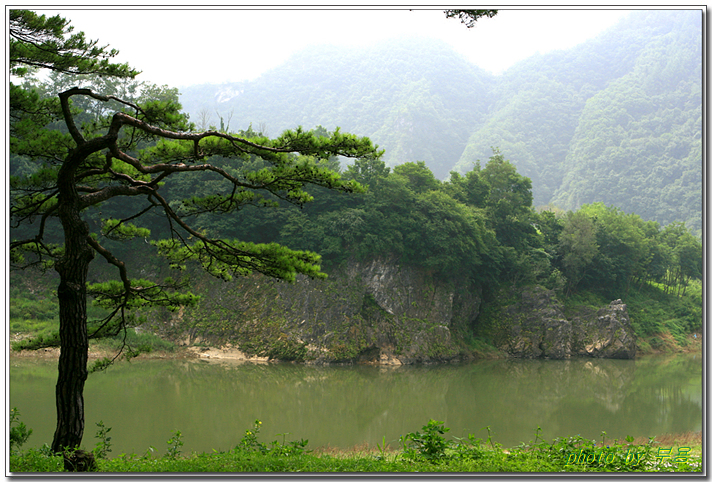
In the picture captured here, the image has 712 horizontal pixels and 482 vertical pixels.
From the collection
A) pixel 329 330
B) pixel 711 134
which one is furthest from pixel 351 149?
pixel 329 330

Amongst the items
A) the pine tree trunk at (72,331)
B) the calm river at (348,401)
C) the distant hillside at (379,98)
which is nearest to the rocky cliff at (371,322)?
the calm river at (348,401)

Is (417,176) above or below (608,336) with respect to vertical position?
above

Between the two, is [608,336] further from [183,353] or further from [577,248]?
[183,353]

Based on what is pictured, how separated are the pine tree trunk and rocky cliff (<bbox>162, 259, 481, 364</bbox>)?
1282 cm

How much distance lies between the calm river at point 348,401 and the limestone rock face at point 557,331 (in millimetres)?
1953

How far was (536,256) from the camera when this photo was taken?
2305cm

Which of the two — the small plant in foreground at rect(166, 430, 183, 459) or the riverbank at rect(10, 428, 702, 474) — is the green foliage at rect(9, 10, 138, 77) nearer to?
the riverbank at rect(10, 428, 702, 474)

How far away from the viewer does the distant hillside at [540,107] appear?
49281 mm

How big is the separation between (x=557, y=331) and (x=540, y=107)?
50.2 meters

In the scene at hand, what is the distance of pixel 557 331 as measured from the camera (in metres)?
20.6

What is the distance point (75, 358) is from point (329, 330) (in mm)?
13258

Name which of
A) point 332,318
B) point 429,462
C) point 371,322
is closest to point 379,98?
point 371,322

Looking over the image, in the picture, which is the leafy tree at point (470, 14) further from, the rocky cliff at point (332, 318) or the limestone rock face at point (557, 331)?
the limestone rock face at point (557, 331)

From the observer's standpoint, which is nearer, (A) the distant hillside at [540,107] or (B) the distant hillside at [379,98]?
(A) the distant hillside at [540,107]
